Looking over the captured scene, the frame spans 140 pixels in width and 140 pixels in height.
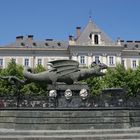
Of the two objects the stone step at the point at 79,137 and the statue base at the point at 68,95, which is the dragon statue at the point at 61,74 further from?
the stone step at the point at 79,137

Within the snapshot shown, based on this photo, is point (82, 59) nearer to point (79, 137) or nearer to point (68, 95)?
point (68, 95)

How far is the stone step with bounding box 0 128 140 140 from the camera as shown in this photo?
1231cm

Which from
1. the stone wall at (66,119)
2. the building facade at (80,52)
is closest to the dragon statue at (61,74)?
the stone wall at (66,119)

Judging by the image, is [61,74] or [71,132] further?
[61,74]

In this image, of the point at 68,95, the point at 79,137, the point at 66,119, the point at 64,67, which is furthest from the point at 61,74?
the point at 79,137

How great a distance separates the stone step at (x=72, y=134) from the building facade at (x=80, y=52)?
4013cm

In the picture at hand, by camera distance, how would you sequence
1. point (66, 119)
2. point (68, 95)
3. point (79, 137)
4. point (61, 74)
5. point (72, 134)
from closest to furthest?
point (79, 137)
point (72, 134)
point (66, 119)
point (68, 95)
point (61, 74)

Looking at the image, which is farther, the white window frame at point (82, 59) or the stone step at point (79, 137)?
the white window frame at point (82, 59)

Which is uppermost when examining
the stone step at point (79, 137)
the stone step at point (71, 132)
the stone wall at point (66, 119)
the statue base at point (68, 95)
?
the statue base at point (68, 95)

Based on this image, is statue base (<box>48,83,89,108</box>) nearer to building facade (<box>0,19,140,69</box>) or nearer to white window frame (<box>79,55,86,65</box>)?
building facade (<box>0,19,140,69</box>)

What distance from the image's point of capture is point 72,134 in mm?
12977

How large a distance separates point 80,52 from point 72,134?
41568 mm

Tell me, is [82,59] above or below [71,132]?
above

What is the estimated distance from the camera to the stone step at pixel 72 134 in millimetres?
12312
